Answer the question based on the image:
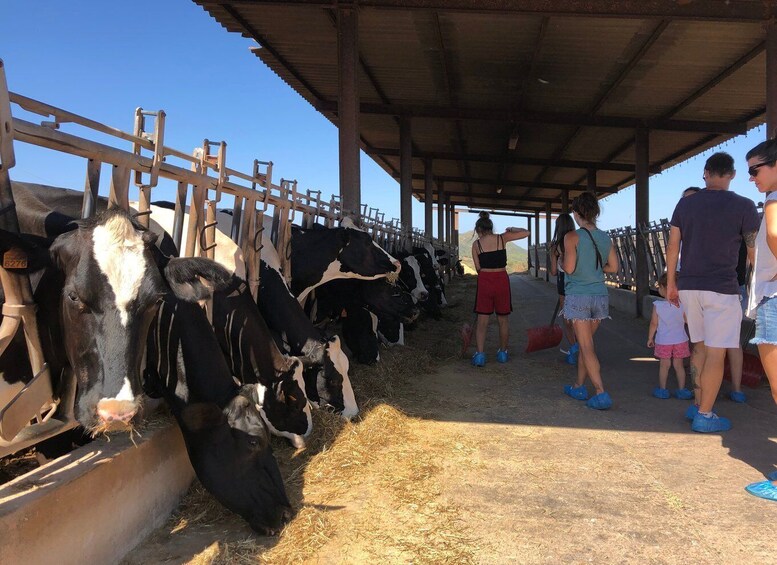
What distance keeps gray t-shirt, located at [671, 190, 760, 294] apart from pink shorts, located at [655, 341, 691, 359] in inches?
52.0

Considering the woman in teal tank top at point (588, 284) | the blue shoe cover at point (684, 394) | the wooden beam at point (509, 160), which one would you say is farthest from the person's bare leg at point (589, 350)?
the wooden beam at point (509, 160)

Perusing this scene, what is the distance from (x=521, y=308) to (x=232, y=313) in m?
11.1

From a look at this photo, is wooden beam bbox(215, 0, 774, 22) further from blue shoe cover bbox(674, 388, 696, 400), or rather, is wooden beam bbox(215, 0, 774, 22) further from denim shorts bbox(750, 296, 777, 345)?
denim shorts bbox(750, 296, 777, 345)

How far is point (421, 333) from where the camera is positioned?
9859 millimetres

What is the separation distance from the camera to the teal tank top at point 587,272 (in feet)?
16.7

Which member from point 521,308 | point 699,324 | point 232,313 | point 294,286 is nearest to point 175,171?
point 232,313

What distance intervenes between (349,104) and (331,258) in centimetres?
363

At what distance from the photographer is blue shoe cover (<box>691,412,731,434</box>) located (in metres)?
4.27

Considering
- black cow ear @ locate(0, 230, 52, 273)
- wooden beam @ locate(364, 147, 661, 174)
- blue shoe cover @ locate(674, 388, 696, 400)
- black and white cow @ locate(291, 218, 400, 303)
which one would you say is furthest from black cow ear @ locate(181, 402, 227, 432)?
wooden beam @ locate(364, 147, 661, 174)

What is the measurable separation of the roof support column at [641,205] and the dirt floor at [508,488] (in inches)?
281

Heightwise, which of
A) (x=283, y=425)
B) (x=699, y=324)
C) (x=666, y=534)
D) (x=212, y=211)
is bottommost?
(x=666, y=534)

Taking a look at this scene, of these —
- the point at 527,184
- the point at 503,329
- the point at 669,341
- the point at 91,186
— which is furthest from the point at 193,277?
the point at 527,184

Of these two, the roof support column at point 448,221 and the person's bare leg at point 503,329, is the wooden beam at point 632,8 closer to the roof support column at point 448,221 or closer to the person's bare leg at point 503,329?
the person's bare leg at point 503,329

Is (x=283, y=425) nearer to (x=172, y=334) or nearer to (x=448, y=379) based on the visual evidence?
(x=172, y=334)
